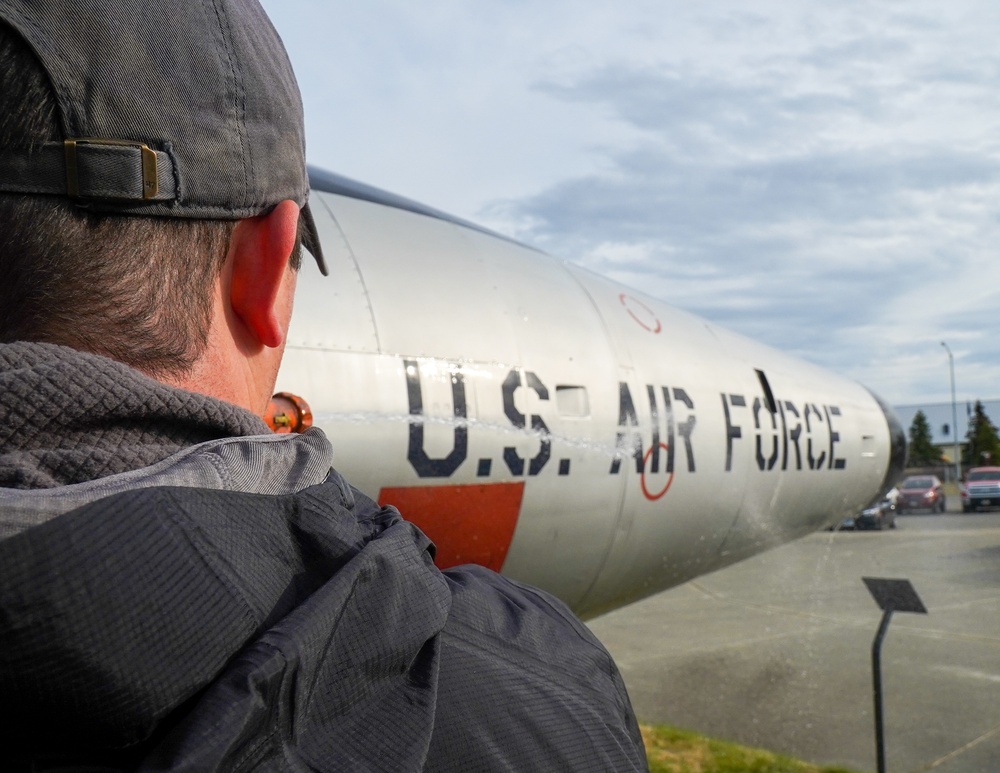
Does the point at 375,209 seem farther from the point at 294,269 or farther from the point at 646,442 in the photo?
the point at 294,269

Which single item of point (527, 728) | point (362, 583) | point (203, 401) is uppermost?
point (203, 401)

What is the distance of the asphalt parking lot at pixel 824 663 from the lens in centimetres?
612

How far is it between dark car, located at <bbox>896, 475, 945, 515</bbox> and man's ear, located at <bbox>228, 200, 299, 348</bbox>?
27.9 meters

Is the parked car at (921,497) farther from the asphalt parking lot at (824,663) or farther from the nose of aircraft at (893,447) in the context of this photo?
the nose of aircraft at (893,447)

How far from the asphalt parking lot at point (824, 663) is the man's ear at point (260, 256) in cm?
581

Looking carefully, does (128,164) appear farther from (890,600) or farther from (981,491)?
(981,491)

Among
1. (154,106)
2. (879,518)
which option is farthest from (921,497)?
(154,106)

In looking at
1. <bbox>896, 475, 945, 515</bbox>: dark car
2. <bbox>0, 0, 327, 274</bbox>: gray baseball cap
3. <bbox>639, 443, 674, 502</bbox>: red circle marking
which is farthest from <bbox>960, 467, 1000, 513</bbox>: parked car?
<bbox>0, 0, 327, 274</bbox>: gray baseball cap

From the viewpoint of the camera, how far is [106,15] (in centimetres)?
82

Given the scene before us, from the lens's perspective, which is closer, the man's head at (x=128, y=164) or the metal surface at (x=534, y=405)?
the man's head at (x=128, y=164)

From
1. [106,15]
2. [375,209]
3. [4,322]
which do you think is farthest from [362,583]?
[375,209]

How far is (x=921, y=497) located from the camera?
26.2m

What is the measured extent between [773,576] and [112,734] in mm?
15370

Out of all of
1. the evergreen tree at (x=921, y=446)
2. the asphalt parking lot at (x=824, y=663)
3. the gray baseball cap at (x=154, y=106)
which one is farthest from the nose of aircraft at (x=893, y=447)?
the evergreen tree at (x=921, y=446)
